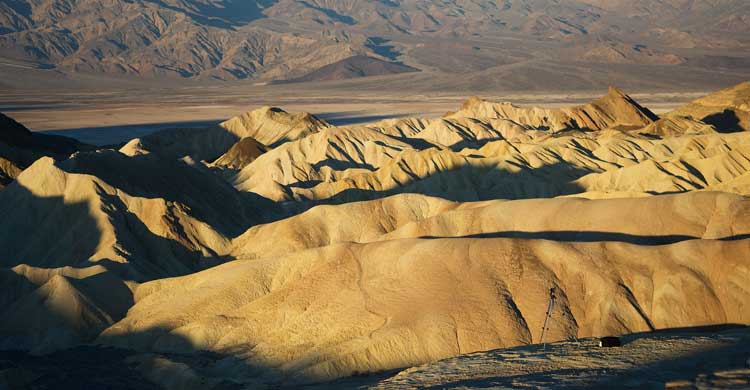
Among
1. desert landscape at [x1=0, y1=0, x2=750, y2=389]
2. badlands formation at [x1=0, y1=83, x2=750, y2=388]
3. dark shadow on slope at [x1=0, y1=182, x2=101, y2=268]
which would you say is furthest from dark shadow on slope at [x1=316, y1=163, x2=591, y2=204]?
dark shadow on slope at [x1=0, y1=182, x2=101, y2=268]

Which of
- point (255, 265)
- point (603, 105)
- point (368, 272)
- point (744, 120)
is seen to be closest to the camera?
point (368, 272)

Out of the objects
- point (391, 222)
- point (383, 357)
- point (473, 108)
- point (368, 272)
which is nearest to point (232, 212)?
point (391, 222)

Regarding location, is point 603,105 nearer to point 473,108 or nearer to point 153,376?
point 473,108

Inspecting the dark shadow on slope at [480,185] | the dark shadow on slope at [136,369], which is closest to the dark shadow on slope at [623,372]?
the dark shadow on slope at [136,369]

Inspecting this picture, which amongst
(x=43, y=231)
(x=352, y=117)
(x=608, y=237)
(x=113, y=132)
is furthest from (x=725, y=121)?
(x=113, y=132)

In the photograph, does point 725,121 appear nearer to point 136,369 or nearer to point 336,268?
point 336,268
